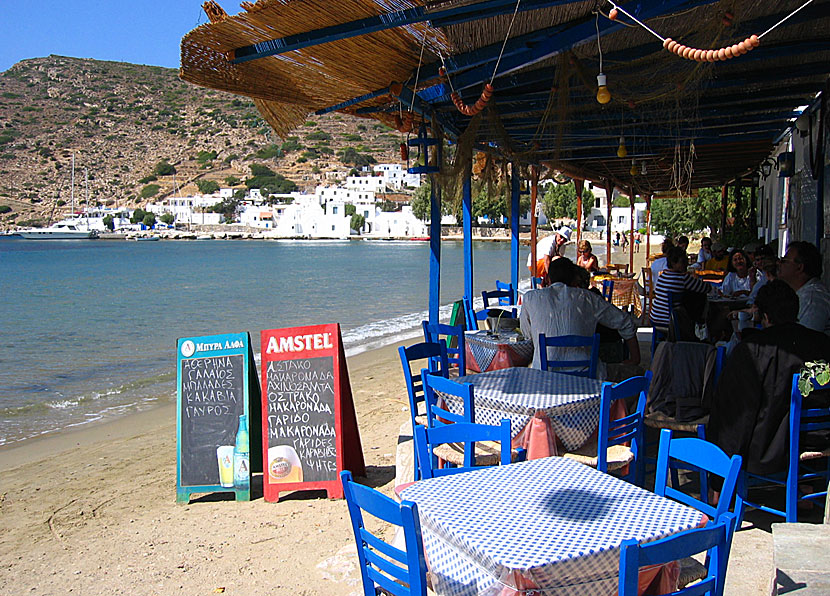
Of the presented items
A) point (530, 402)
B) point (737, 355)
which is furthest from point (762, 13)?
point (530, 402)

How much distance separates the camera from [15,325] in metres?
23.2

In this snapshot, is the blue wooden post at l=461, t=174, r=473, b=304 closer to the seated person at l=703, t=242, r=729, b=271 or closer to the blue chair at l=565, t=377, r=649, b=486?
the blue chair at l=565, t=377, r=649, b=486

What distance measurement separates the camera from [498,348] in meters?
4.85

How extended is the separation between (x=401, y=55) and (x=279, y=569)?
10.4 feet

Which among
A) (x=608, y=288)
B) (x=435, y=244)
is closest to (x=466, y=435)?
(x=435, y=244)

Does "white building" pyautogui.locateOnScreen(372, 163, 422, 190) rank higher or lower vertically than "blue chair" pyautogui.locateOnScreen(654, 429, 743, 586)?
higher

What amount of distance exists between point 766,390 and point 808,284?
1.53 m

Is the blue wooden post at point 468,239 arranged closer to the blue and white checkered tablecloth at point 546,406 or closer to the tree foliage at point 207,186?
the blue and white checkered tablecloth at point 546,406

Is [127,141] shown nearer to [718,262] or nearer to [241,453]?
[718,262]

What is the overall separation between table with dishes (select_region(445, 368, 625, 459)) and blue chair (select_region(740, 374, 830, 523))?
0.69m

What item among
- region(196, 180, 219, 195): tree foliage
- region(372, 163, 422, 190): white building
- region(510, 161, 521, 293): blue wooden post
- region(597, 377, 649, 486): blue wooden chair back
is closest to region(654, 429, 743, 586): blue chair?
region(597, 377, 649, 486): blue wooden chair back

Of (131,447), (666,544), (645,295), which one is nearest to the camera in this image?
(666,544)

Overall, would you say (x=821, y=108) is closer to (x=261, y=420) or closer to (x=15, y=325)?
(x=261, y=420)

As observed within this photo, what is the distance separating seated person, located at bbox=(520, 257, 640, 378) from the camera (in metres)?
4.59
